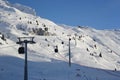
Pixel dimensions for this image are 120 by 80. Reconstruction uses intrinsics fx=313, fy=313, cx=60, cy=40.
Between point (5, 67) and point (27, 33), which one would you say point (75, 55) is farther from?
point (5, 67)

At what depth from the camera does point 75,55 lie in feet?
363

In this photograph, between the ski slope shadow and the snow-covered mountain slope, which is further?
the snow-covered mountain slope

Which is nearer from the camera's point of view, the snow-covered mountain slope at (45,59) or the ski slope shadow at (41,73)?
the ski slope shadow at (41,73)

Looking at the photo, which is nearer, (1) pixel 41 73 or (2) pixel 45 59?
(1) pixel 41 73

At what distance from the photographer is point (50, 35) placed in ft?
458

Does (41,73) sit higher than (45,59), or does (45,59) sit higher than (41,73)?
(45,59)

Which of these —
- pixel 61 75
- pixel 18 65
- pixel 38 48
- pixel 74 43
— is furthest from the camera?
pixel 74 43

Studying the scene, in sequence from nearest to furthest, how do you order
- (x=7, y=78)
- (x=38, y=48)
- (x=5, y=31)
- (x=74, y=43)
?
(x=7, y=78) < (x=38, y=48) < (x=5, y=31) < (x=74, y=43)

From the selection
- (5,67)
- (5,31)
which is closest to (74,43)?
(5,31)

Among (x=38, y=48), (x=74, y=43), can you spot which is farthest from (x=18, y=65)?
(x=74, y=43)

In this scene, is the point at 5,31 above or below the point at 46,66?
above

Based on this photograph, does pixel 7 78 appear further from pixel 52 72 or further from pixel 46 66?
pixel 46 66

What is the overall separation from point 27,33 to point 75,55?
26.5 meters

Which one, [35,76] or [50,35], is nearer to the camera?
[35,76]
